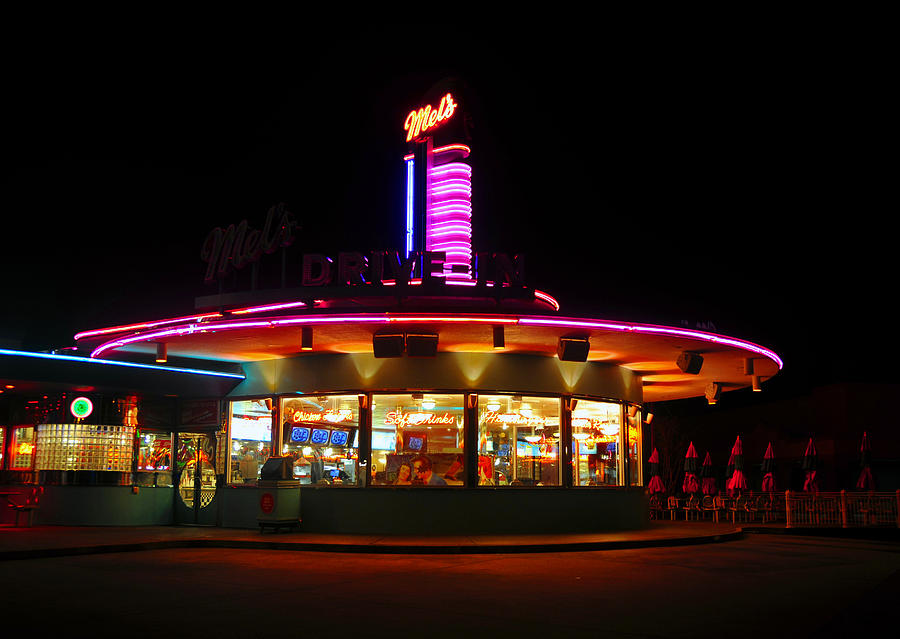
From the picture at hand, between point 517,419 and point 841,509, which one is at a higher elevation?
point 517,419

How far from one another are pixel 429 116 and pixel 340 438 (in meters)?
8.31

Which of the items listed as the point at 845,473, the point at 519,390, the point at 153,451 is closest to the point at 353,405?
the point at 519,390

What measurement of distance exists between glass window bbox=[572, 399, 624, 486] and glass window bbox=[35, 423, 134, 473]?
10.4 meters

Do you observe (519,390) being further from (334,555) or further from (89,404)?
(89,404)

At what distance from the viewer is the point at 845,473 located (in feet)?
122

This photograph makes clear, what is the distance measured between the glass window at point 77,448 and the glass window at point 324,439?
4.46 meters

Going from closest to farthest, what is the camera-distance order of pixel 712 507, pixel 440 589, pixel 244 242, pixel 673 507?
pixel 440 589, pixel 244 242, pixel 712 507, pixel 673 507

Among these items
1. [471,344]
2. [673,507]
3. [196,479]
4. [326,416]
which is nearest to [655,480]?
[673,507]

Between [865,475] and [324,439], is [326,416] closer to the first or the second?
[324,439]

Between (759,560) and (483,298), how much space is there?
649cm

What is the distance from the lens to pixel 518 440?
19.2m

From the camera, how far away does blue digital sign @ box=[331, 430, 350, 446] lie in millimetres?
19109

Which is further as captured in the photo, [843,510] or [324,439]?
[843,510]

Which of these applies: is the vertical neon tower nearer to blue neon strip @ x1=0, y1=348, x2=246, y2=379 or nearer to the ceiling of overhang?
the ceiling of overhang
